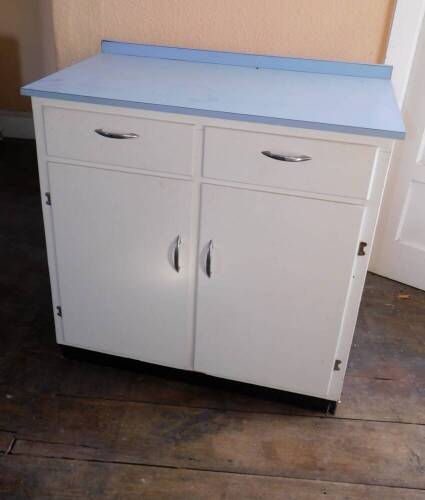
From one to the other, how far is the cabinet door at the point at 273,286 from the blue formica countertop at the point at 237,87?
0.21m

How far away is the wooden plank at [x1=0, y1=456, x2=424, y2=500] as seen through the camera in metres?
1.43

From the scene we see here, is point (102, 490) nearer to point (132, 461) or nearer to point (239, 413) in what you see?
point (132, 461)

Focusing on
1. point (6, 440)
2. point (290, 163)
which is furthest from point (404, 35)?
point (6, 440)

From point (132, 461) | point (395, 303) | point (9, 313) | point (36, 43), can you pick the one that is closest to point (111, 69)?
point (9, 313)

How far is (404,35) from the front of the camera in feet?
5.86

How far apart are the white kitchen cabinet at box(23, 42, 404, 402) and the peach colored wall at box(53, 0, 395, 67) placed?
0.29ft

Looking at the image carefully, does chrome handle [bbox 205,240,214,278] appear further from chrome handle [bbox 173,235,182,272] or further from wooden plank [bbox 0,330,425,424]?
wooden plank [bbox 0,330,425,424]

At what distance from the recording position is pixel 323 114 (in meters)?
1.35

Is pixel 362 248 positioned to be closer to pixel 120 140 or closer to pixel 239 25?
pixel 120 140

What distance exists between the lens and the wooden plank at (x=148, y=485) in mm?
1431

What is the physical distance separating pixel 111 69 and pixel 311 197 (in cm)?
75

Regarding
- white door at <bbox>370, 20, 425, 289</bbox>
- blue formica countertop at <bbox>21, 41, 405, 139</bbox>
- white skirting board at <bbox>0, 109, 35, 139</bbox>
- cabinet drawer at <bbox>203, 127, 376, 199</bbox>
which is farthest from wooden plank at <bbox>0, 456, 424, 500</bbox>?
white skirting board at <bbox>0, 109, 35, 139</bbox>

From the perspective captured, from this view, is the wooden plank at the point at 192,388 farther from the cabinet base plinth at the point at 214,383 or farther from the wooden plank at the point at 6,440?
the wooden plank at the point at 6,440

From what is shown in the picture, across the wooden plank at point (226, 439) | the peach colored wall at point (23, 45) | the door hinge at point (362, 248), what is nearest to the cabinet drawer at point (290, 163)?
the door hinge at point (362, 248)
